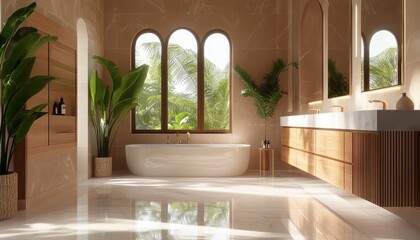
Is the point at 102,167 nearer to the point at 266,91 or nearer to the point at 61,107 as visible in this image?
the point at 61,107

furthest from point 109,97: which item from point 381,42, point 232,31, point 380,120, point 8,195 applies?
point 380,120

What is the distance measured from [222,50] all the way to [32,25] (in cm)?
364

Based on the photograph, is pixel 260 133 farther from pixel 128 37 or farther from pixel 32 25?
pixel 32 25

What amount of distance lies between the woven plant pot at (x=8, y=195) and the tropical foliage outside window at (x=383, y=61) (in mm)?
3127

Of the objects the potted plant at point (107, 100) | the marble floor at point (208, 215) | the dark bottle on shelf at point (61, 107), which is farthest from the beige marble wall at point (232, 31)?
the dark bottle on shelf at point (61, 107)

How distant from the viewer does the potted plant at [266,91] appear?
702 centimetres

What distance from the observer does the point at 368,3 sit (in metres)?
4.26

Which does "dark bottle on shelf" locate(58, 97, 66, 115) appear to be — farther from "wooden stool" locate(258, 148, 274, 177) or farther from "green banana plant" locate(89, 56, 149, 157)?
"wooden stool" locate(258, 148, 274, 177)

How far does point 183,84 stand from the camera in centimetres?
763

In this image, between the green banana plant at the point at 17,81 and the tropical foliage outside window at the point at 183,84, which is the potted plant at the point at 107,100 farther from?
the green banana plant at the point at 17,81

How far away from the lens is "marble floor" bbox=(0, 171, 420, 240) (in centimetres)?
331

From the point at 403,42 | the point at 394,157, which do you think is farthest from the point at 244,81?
the point at 394,157

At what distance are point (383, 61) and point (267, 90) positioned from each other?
3.18 m

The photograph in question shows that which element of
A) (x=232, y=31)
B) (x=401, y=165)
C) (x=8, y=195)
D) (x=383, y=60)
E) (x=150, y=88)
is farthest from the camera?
(x=150, y=88)
